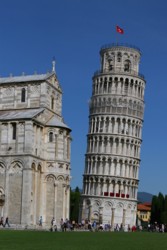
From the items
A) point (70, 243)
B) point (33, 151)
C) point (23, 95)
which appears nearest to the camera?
point (70, 243)

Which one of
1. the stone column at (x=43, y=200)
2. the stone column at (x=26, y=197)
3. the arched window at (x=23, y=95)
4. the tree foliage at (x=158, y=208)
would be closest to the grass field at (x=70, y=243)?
the stone column at (x=26, y=197)

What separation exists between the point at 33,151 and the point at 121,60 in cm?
4310

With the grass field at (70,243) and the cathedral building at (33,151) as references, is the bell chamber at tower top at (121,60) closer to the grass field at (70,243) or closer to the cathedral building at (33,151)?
the cathedral building at (33,151)

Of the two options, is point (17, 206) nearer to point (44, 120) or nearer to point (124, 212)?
point (44, 120)

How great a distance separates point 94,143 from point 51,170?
34.2 meters

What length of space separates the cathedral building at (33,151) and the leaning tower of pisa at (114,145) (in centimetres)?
2812

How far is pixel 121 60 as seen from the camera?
3617 inches

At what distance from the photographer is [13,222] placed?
5106 centimetres

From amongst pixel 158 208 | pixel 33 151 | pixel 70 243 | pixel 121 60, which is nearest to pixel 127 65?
pixel 121 60

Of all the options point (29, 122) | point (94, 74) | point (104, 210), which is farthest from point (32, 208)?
point (94, 74)

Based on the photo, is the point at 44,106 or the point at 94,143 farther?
the point at 94,143

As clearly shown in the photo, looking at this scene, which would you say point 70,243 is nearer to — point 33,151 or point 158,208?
point 33,151

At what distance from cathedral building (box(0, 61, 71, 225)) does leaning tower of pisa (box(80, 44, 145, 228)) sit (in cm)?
2812

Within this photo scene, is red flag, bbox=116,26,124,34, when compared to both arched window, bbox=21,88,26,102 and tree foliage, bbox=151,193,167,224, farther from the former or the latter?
tree foliage, bbox=151,193,167,224
